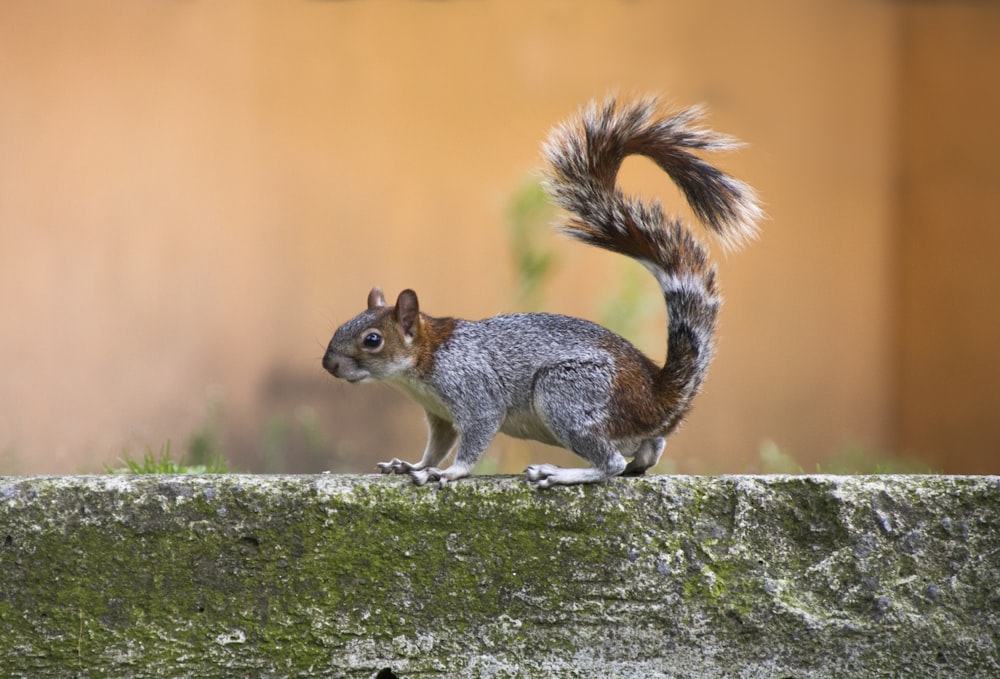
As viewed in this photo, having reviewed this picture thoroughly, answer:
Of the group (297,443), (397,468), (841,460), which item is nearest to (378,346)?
(397,468)

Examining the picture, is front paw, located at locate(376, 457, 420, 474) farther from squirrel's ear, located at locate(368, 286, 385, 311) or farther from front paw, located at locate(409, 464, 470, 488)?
squirrel's ear, located at locate(368, 286, 385, 311)

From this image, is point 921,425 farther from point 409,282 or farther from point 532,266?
point 409,282

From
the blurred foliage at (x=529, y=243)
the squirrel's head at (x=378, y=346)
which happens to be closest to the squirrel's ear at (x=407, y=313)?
the squirrel's head at (x=378, y=346)

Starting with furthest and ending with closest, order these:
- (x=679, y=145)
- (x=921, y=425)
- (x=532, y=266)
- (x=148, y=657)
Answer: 1. (x=921, y=425)
2. (x=532, y=266)
3. (x=679, y=145)
4. (x=148, y=657)

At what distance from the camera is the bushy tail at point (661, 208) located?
196cm

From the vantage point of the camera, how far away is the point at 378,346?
1.93 m

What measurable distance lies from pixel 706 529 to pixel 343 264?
2.43 metres

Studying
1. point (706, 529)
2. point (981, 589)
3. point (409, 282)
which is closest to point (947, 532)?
point (981, 589)

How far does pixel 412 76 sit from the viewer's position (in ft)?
13.3

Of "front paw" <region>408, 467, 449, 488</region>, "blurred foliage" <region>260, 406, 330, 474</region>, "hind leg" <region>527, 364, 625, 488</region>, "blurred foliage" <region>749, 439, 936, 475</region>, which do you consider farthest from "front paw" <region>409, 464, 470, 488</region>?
"blurred foliage" <region>260, 406, 330, 474</region>

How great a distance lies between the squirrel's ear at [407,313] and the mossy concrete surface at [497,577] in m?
0.26

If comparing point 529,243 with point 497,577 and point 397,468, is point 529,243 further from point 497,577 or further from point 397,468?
point 497,577

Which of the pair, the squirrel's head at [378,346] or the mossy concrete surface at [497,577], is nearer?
→ the mossy concrete surface at [497,577]

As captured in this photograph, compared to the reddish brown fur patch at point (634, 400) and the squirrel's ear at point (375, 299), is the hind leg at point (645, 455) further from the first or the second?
the squirrel's ear at point (375, 299)
